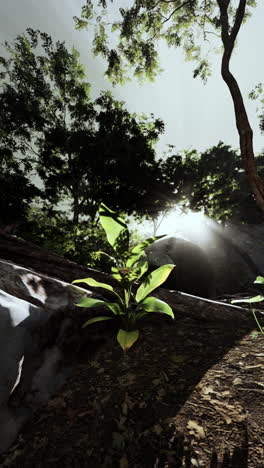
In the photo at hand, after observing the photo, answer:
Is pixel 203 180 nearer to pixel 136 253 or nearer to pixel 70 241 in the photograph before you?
pixel 70 241

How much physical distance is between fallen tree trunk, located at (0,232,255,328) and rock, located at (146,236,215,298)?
4123mm

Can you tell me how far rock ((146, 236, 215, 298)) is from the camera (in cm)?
678

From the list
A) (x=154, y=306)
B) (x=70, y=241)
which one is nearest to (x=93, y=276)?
(x=154, y=306)

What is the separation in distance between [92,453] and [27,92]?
1225 cm

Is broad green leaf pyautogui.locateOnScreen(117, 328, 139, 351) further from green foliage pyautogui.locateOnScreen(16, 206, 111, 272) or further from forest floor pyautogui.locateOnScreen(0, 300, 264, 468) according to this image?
green foliage pyautogui.locateOnScreen(16, 206, 111, 272)

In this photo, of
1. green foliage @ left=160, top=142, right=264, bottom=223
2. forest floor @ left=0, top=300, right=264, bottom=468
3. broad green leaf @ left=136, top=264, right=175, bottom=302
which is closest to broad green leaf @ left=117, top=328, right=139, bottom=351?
forest floor @ left=0, top=300, right=264, bottom=468

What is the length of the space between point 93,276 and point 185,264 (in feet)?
17.1

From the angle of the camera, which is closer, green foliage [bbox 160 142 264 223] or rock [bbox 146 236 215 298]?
rock [bbox 146 236 215 298]

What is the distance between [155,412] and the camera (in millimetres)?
1122

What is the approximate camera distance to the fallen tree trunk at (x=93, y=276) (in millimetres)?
2131

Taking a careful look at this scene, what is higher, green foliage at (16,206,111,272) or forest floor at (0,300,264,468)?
green foliage at (16,206,111,272)

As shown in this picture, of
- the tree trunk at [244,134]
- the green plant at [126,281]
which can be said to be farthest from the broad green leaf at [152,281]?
the tree trunk at [244,134]

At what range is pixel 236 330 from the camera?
194cm

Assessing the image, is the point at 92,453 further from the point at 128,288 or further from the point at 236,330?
the point at 236,330
